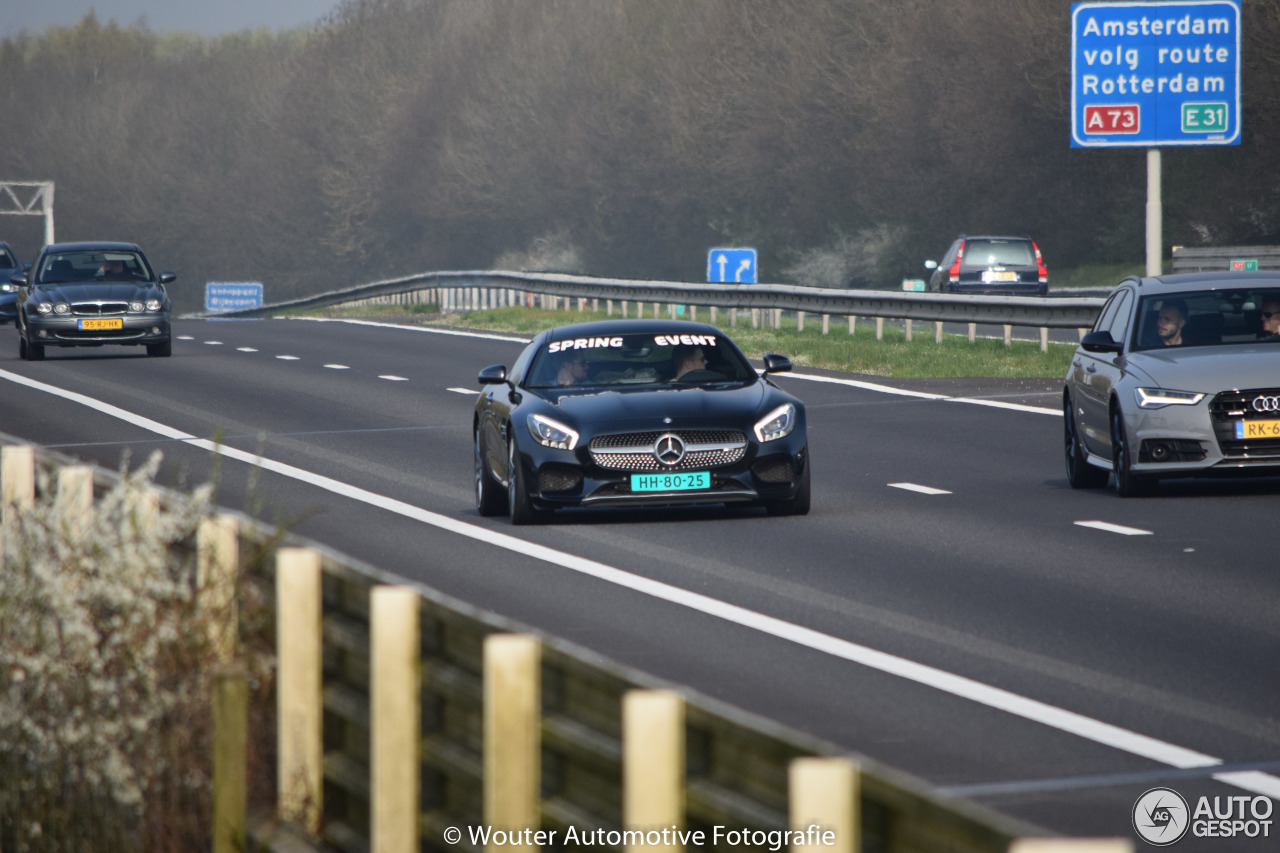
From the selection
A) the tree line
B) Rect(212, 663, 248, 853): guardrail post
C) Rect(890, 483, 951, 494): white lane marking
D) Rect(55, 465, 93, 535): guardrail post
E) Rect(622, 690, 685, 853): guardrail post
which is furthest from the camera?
the tree line

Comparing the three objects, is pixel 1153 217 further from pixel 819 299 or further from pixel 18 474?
pixel 18 474

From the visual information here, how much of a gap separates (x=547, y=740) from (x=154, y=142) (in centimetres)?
16210

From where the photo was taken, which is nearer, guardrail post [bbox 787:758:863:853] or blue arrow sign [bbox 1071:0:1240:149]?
guardrail post [bbox 787:758:863:853]

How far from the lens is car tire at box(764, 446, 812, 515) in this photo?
14320mm

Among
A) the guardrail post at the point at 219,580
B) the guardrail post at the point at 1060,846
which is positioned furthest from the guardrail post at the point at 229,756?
the guardrail post at the point at 1060,846

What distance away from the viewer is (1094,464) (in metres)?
15.8

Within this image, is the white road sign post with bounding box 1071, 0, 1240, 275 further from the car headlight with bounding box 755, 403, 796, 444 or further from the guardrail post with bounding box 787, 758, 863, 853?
the guardrail post with bounding box 787, 758, 863, 853

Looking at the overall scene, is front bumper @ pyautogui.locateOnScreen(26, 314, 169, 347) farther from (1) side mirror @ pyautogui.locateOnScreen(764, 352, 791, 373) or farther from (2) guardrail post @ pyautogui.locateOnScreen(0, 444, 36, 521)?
(2) guardrail post @ pyautogui.locateOnScreen(0, 444, 36, 521)

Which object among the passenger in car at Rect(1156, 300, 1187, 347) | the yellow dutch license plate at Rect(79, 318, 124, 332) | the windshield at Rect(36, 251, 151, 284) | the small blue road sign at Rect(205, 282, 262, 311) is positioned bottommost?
the small blue road sign at Rect(205, 282, 262, 311)

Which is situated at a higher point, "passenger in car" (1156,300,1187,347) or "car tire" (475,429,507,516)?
"passenger in car" (1156,300,1187,347)

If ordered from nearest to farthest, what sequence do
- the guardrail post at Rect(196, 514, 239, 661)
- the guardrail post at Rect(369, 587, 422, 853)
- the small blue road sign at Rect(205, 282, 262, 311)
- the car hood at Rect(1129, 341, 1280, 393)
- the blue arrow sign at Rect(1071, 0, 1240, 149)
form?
the guardrail post at Rect(369, 587, 422, 853), the guardrail post at Rect(196, 514, 239, 661), the car hood at Rect(1129, 341, 1280, 393), the blue arrow sign at Rect(1071, 0, 1240, 149), the small blue road sign at Rect(205, 282, 262, 311)

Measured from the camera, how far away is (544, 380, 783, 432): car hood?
1401 cm

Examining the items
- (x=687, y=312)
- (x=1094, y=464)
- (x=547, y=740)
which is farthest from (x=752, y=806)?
(x=687, y=312)

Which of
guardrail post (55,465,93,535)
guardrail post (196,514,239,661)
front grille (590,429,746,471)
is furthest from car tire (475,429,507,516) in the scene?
guardrail post (196,514,239,661)
